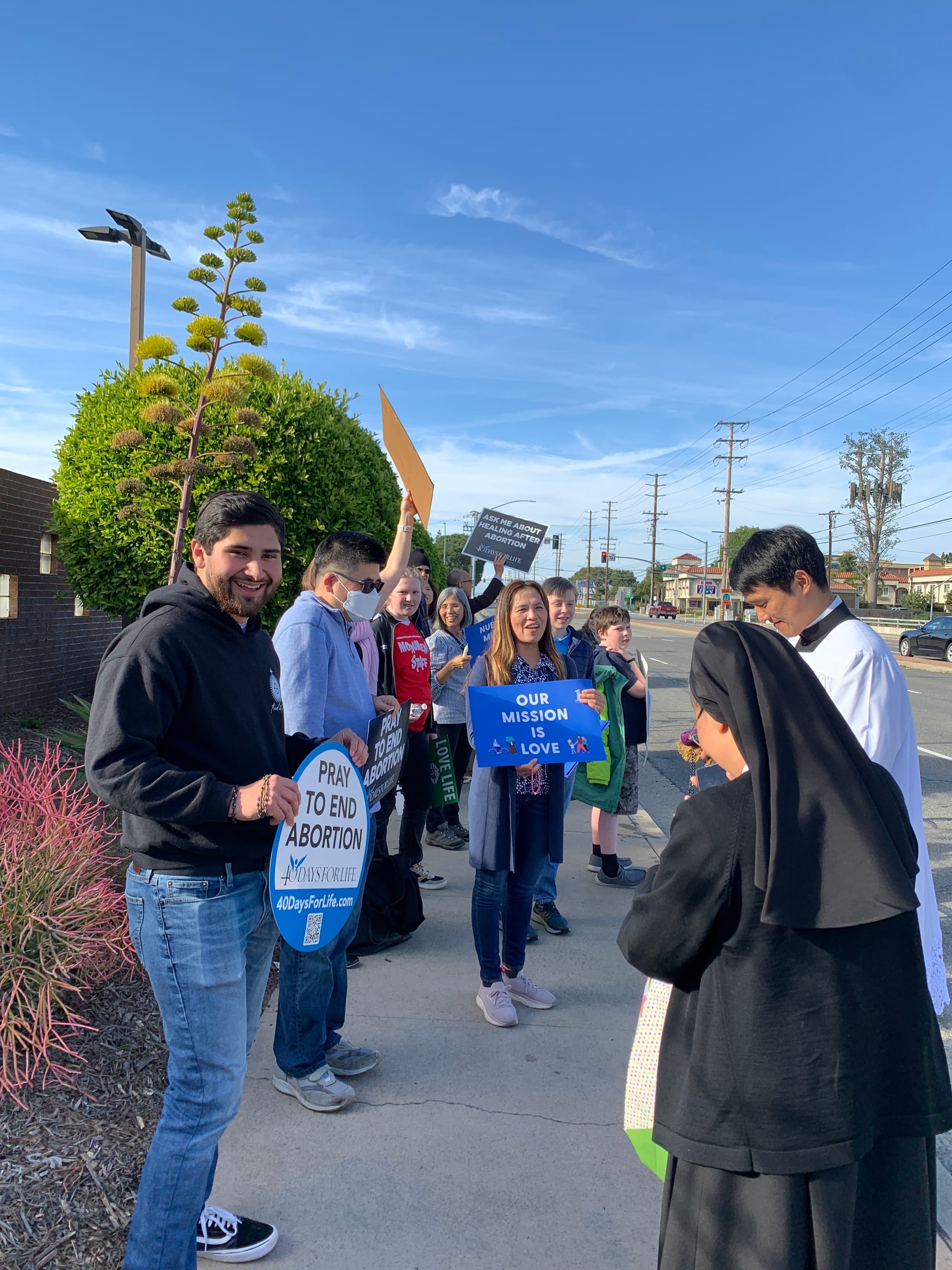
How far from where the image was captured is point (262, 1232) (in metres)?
2.37

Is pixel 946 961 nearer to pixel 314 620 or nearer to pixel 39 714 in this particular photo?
pixel 314 620

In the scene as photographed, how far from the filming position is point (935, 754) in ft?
37.2

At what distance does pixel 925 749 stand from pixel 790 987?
11783 millimetres

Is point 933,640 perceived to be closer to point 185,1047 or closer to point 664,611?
point 185,1047

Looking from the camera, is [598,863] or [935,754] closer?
[598,863]

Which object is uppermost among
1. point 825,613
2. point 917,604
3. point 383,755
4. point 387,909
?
point 917,604

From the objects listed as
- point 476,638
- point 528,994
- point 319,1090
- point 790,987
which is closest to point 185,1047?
point 319,1090

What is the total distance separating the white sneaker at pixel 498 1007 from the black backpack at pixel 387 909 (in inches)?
29.7

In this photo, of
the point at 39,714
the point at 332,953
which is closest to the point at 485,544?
the point at 39,714

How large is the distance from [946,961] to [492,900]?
280cm

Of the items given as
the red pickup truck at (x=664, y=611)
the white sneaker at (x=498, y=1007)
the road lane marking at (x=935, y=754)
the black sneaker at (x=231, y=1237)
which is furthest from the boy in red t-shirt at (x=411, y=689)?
the red pickup truck at (x=664, y=611)

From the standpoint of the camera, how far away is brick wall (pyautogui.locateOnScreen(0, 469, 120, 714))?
915cm

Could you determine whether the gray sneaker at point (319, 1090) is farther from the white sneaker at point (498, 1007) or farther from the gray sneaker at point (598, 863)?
the gray sneaker at point (598, 863)

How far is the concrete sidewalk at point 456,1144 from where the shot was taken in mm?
2426
